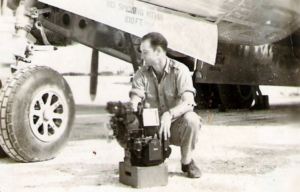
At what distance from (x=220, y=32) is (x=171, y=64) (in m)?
2.54

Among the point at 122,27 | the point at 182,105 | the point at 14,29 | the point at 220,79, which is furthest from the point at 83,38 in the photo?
the point at 220,79

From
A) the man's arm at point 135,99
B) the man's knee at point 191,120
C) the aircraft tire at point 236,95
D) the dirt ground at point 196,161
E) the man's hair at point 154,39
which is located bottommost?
the dirt ground at point 196,161

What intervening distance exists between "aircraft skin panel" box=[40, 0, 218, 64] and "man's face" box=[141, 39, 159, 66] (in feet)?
3.03

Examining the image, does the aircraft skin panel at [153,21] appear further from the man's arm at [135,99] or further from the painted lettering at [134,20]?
the man's arm at [135,99]

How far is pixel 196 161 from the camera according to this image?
2.70m

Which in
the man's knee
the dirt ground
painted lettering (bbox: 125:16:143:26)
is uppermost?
painted lettering (bbox: 125:16:143:26)

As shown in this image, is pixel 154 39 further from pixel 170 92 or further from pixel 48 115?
pixel 48 115

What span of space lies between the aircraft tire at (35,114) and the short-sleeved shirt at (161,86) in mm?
Answer: 753

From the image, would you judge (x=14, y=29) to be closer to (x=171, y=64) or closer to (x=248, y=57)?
(x=171, y=64)

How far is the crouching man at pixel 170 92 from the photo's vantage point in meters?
2.16

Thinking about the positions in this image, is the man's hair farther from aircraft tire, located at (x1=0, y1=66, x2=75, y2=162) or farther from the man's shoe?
aircraft tire, located at (x1=0, y1=66, x2=75, y2=162)

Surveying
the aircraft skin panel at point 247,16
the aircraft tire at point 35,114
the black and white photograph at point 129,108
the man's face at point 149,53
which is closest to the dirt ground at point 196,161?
the black and white photograph at point 129,108

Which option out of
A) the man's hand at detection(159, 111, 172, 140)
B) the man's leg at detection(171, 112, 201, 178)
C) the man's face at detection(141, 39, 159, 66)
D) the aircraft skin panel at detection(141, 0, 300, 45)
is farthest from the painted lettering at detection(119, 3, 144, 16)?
the man's hand at detection(159, 111, 172, 140)

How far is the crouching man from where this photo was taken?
7.10 feet
